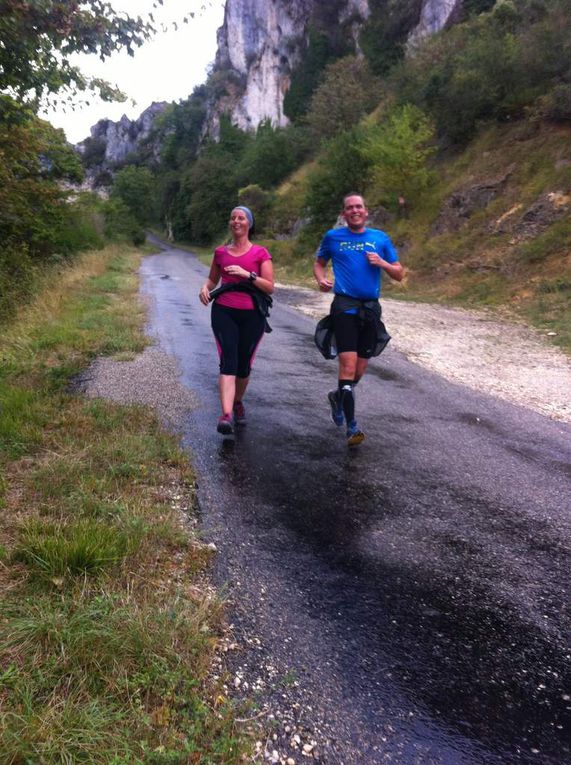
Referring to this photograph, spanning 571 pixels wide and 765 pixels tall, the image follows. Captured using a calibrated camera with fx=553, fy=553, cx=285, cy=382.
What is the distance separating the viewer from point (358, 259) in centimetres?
481

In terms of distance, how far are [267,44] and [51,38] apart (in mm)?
76405

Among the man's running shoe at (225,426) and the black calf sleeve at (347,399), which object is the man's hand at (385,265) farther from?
the man's running shoe at (225,426)

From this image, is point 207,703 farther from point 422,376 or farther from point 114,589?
point 422,376

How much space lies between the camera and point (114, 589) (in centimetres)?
244

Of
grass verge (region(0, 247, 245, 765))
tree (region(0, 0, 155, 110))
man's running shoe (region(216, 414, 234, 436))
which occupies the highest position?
tree (region(0, 0, 155, 110))

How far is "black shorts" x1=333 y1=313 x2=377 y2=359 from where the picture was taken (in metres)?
4.88

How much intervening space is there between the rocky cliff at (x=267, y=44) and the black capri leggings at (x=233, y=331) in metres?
48.5

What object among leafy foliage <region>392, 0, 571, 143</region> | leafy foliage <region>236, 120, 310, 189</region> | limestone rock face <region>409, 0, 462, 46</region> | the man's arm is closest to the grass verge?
the man's arm

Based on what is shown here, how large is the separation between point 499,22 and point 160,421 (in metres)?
30.8

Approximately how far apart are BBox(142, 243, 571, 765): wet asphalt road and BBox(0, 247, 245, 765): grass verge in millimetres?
264

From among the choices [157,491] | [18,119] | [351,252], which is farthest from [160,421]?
[18,119]

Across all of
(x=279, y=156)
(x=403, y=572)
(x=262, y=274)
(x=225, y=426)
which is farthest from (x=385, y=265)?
(x=279, y=156)

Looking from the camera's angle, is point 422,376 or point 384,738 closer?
point 384,738

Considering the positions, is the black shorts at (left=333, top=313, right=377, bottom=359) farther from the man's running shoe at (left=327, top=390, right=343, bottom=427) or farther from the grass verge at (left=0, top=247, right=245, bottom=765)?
the grass verge at (left=0, top=247, right=245, bottom=765)
